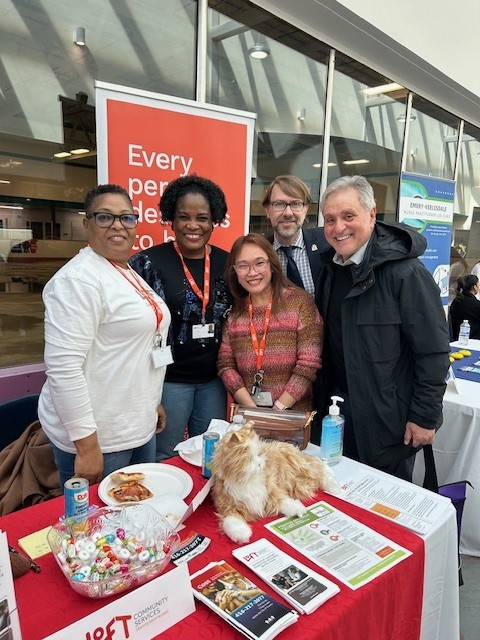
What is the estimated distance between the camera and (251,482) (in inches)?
44.8

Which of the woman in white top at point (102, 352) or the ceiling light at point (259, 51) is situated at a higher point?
the ceiling light at point (259, 51)

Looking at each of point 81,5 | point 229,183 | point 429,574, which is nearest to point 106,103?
point 229,183

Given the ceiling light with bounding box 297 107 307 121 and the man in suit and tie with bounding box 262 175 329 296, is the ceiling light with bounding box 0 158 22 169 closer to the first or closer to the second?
the man in suit and tie with bounding box 262 175 329 296

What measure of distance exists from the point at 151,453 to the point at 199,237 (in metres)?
0.97

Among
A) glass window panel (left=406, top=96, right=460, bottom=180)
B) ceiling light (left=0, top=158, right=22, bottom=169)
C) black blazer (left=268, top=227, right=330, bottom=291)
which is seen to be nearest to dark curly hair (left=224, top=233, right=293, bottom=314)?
black blazer (left=268, top=227, right=330, bottom=291)

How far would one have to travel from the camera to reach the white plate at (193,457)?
1477mm

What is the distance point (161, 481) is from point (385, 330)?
3.34ft

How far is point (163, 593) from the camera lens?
2.73 feet

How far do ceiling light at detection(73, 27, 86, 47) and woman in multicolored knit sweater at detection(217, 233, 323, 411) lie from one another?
6.66 ft

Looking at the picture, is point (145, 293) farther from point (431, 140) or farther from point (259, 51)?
point (431, 140)

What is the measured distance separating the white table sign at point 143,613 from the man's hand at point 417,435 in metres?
1.20

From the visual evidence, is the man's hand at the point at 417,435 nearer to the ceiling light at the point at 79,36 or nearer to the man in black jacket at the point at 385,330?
the man in black jacket at the point at 385,330

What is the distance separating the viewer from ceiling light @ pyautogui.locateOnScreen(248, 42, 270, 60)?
3785 mm

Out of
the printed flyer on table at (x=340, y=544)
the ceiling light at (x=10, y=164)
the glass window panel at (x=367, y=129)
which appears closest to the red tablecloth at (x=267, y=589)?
the printed flyer on table at (x=340, y=544)
